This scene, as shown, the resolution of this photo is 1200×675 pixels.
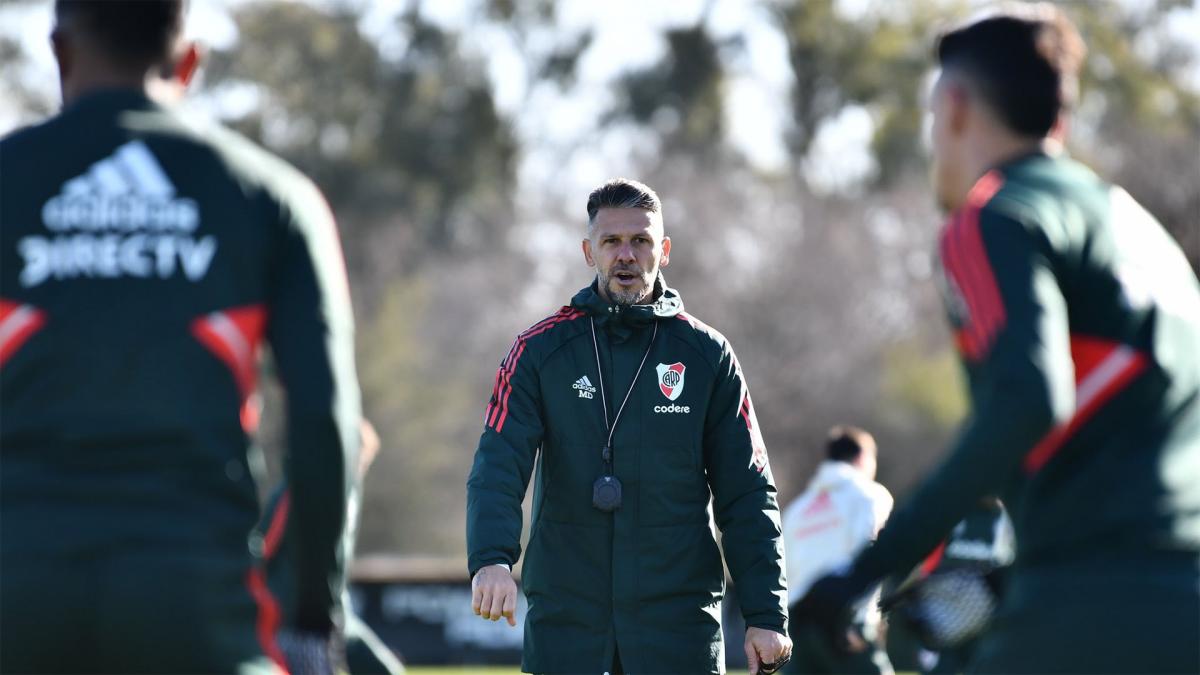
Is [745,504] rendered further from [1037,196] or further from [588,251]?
[1037,196]

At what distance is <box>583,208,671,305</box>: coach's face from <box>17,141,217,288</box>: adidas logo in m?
3.03

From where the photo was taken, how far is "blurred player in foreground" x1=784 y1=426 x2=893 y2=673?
37.0ft

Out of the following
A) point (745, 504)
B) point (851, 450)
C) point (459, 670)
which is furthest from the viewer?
point (459, 670)

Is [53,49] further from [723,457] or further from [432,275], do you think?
[432,275]

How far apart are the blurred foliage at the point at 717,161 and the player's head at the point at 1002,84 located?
3598 cm

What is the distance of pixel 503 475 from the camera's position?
6.42m

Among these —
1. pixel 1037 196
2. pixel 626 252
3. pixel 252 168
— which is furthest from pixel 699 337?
pixel 252 168

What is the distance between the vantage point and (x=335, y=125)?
137 feet

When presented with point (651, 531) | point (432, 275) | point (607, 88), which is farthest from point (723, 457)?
point (432, 275)

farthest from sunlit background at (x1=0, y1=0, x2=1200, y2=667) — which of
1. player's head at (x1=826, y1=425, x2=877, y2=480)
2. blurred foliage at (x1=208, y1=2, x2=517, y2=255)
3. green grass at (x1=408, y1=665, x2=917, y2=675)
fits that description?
player's head at (x1=826, y1=425, x2=877, y2=480)

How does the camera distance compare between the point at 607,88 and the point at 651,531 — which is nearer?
the point at 651,531

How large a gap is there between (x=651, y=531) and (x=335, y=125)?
3636cm

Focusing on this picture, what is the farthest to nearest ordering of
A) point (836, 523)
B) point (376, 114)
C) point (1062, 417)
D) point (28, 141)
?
1. point (376, 114)
2. point (836, 523)
3. point (28, 141)
4. point (1062, 417)

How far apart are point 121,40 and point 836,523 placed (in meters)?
8.16
